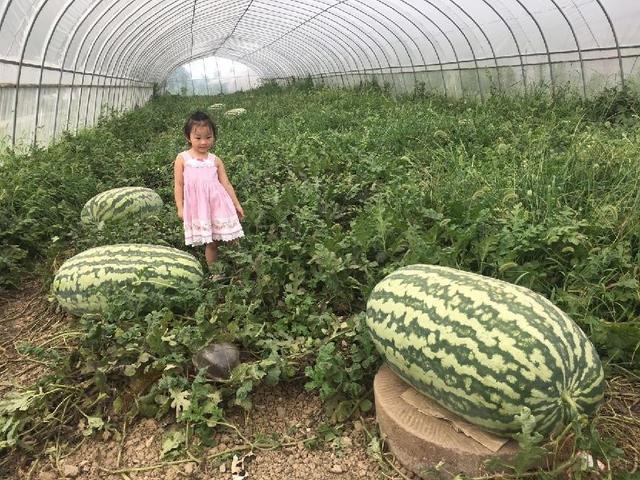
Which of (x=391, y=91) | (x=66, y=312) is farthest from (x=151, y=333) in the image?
(x=391, y=91)

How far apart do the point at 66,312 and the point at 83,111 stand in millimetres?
11256

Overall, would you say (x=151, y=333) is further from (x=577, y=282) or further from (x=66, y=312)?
(x=577, y=282)

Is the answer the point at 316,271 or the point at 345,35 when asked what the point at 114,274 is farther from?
the point at 345,35

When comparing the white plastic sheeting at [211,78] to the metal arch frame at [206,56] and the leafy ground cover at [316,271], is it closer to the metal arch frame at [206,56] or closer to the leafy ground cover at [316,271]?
the metal arch frame at [206,56]

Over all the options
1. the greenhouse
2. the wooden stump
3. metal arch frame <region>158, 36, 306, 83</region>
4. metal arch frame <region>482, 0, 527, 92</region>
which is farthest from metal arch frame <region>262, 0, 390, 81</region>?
the wooden stump

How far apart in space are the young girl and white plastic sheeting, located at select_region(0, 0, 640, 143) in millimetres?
5088

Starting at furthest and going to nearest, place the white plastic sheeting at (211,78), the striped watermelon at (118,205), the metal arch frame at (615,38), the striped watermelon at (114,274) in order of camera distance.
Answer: the white plastic sheeting at (211,78) < the metal arch frame at (615,38) < the striped watermelon at (118,205) < the striped watermelon at (114,274)

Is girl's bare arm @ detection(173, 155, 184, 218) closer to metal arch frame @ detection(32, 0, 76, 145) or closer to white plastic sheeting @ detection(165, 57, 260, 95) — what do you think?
metal arch frame @ detection(32, 0, 76, 145)

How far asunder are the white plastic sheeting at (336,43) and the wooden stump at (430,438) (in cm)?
750

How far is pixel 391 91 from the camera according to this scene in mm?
18844

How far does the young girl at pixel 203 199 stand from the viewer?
408 cm

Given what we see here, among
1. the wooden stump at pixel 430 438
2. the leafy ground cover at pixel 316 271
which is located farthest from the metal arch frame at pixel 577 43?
the wooden stump at pixel 430 438

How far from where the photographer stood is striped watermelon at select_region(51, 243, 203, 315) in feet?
11.4

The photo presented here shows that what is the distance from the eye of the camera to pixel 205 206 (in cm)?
409
